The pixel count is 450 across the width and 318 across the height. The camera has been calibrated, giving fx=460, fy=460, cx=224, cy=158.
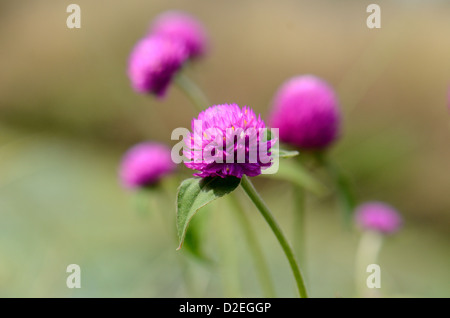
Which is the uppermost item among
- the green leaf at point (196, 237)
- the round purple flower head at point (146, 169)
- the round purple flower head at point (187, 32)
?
the round purple flower head at point (187, 32)

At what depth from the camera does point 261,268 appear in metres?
0.91

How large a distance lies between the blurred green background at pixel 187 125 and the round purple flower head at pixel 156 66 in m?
0.30

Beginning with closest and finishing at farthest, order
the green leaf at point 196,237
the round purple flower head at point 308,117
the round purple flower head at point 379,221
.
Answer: the green leaf at point 196,237 → the round purple flower head at point 308,117 → the round purple flower head at point 379,221

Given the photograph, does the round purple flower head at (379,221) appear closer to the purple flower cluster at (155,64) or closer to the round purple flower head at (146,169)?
the round purple flower head at (146,169)

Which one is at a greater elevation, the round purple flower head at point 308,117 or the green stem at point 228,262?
the round purple flower head at point 308,117

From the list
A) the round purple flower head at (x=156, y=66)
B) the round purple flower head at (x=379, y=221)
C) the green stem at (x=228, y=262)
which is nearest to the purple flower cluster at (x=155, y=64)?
the round purple flower head at (x=156, y=66)

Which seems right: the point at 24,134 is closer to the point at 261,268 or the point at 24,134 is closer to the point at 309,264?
the point at 309,264

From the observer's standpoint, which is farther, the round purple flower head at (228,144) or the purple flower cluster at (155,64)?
the purple flower cluster at (155,64)

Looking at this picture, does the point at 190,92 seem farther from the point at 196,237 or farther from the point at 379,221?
the point at 379,221

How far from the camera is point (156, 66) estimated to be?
846 millimetres

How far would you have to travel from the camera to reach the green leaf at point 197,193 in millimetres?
516

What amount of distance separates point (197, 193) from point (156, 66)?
380 mm

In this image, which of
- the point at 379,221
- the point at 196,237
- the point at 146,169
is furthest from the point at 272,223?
the point at 379,221

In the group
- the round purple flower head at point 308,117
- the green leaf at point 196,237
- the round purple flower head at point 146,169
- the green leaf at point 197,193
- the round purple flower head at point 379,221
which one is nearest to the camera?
the green leaf at point 197,193
